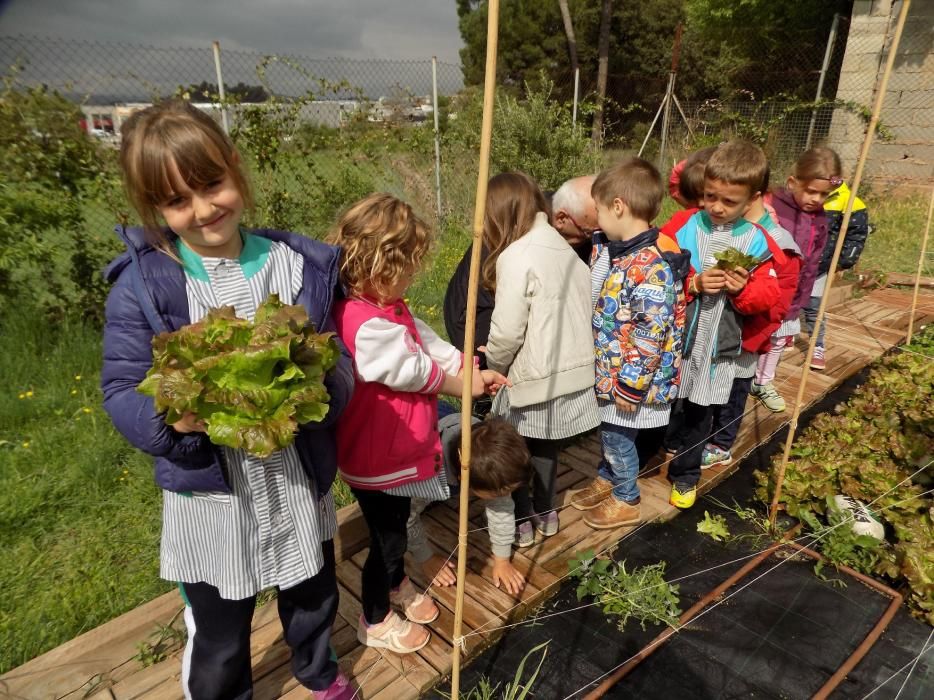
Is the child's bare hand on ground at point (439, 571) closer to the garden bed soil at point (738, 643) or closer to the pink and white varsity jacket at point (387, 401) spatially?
the garden bed soil at point (738, 643)

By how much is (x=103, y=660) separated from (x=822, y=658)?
260cm

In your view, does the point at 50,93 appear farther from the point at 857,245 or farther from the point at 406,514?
the point at 857,245

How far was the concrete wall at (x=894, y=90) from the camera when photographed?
9.95 metres

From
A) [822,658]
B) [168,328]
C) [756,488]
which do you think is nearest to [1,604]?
[168,328]

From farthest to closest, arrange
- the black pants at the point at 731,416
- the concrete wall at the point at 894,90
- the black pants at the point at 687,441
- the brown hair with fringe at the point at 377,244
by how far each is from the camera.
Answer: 1. the concrete wall at the point at 894,90
2. the black pants at the point at 731,416
3. the black pants at the point at 687,441
4. the brown hair with fringe at the point at 377,244

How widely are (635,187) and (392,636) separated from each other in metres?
1.93

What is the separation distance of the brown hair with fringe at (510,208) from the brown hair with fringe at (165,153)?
3.59 ft

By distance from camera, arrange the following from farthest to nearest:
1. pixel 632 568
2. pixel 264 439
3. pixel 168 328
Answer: pixel 632 568 < pixel 168 328 < pixel 264 439

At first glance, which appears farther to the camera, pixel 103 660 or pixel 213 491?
pixel 103 660

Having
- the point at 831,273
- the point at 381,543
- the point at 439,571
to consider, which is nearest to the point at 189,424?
the point at 381,543

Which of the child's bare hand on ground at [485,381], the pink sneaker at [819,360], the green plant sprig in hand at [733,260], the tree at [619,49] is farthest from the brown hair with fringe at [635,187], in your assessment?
the tree at [619,49]

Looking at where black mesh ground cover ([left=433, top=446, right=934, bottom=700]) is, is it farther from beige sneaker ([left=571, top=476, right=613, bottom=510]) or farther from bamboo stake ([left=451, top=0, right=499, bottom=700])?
bamboo stake ([left=451, top=0, right=499, bottom=700])

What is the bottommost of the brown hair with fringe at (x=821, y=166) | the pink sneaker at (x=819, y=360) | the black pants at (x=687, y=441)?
the pink sneaker at (x=819, y=360)

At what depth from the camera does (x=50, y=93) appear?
12.2ft
